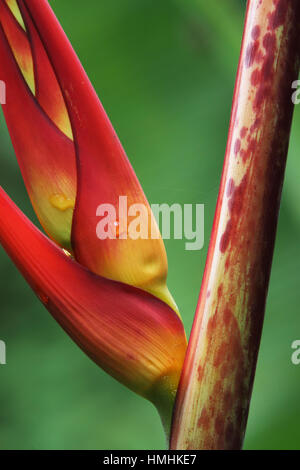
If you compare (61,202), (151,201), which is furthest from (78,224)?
(151,201)

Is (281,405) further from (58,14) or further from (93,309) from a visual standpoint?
(58,14)

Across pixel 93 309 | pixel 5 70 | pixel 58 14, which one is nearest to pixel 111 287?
pixel 93 309

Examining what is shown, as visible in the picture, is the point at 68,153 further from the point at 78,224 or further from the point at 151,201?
the point at 151,201

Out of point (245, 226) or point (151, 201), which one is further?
point (151, 201)

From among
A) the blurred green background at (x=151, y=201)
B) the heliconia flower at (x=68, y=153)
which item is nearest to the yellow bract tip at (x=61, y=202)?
the heliconia flower at (x=68, y=153)

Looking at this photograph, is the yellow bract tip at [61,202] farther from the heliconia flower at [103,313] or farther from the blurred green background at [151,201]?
the blurred green background at [151,201]

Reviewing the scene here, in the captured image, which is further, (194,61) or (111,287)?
(194,61)
